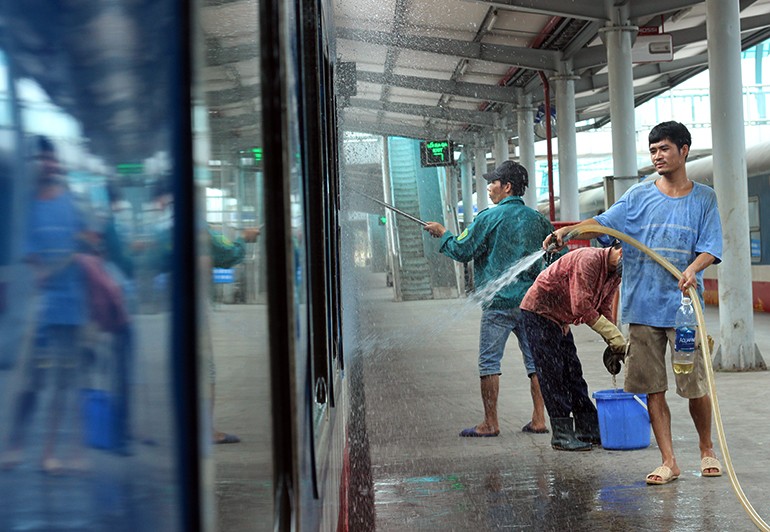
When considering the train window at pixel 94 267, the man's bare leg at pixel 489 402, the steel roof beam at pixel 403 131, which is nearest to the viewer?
the train window at pixel 94 267

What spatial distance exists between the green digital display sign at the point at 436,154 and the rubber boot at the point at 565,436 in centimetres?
1351

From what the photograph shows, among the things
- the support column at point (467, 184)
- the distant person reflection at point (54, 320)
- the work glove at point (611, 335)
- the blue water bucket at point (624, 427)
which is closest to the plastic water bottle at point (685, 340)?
the work glove at point (611, 335)

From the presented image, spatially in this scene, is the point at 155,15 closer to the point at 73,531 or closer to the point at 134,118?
the point at 134,118

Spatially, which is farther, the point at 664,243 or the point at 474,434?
the point at 474,434

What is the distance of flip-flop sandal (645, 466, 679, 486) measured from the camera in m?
5.56

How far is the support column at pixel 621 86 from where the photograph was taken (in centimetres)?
1402

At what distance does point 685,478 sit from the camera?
5.73 meters

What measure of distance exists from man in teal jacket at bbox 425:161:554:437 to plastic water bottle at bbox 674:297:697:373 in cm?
150

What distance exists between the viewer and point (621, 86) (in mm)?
14055

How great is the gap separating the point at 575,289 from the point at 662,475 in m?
1.29

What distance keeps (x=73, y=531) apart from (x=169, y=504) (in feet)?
0.39

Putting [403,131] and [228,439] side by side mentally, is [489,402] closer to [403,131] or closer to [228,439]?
[228,439]

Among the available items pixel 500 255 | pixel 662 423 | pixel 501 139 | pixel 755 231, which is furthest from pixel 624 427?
pixel 501 139

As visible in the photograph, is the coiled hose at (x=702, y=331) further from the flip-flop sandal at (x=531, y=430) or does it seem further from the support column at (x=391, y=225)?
the support column at (x=391, y=225)
